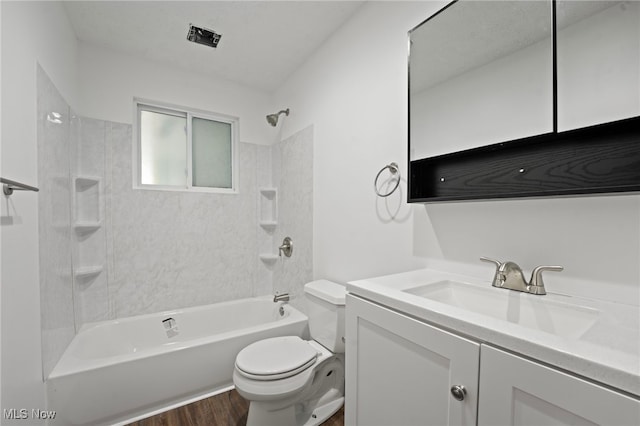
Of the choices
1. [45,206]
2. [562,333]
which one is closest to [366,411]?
[562,333]

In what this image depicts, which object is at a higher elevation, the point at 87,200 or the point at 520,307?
the point at 87,200

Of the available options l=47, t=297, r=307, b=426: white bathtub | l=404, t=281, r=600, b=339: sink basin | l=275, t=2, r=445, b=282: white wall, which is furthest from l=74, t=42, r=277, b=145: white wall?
l=404, t=281, r=600, b=339: sink basin

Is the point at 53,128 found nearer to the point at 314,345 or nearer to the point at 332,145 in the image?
the point at 332,145

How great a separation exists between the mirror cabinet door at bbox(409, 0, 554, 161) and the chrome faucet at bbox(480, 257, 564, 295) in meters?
0.47

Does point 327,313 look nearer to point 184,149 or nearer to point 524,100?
point 524,100

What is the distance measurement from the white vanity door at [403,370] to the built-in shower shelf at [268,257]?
71.5 inches

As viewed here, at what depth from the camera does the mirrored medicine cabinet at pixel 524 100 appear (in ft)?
2.63

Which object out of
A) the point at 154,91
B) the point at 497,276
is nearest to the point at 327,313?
the point at 497,276

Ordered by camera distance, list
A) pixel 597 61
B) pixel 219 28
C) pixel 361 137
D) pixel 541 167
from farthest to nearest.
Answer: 1. pixel 219 28
2. pixel 361 137
3. pixel 541 167
4. pixel 597 61

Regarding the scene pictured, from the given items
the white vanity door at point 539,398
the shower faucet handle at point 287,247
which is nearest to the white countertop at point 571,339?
the white vanity door at point 539,398

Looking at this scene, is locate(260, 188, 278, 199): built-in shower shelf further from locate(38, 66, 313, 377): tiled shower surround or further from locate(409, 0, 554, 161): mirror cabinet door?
locate(409, 0, 554, 161): mirror cabinet door

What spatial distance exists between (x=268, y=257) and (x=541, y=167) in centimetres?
234

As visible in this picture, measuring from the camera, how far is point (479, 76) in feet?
3.74

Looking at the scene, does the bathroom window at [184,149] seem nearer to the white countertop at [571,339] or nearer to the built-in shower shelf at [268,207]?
the built-in shower shelf at [268,207]
